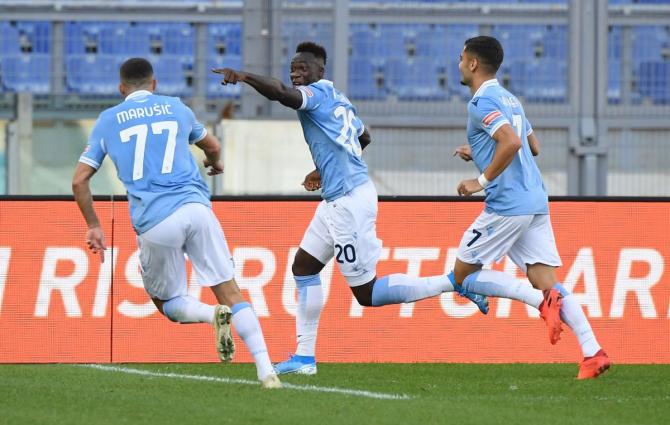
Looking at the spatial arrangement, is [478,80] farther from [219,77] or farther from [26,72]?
[219,77]

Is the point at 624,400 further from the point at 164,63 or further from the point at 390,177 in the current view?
the point at 164,63

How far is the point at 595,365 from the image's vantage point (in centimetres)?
726

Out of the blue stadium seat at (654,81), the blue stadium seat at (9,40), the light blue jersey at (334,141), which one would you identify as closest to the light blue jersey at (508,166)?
the light blue jersey at (334,141)

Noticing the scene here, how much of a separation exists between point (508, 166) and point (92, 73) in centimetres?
1060

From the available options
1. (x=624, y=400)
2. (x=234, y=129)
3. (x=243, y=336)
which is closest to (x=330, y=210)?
(x=243, y=336)

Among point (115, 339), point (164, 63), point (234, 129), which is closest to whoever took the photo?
point (115, 339)

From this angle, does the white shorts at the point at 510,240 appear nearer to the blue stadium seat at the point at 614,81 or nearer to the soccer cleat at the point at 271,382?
the soccer cleat at the point at 271,382

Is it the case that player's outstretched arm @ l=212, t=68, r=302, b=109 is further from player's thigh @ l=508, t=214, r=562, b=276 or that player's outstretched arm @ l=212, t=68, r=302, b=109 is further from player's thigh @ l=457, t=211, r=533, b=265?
player's thigh @ l=508, t=214, r=562, b=276

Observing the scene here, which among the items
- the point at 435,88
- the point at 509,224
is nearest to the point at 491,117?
the point at 509,224

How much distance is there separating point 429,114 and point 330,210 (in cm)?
648

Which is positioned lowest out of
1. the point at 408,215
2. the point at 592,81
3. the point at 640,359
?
the point at 640,359

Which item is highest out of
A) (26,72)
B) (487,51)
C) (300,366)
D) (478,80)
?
(26,72)

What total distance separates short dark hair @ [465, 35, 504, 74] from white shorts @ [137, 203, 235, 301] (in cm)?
185

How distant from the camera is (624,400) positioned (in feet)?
21.2
